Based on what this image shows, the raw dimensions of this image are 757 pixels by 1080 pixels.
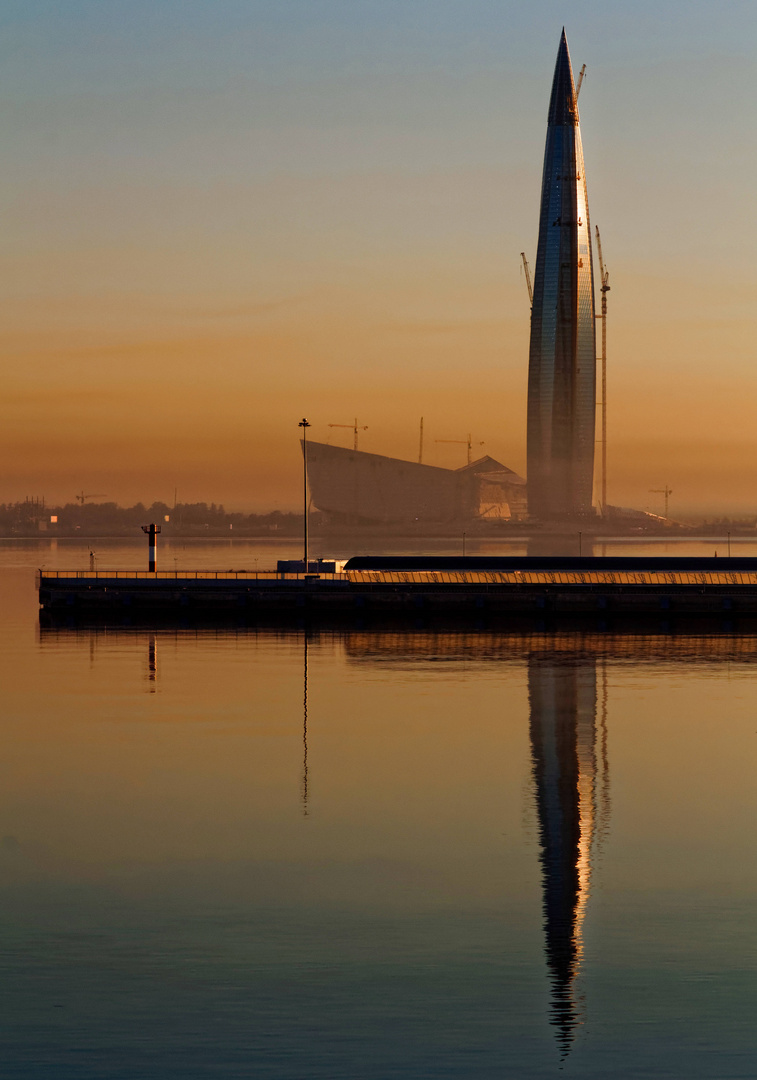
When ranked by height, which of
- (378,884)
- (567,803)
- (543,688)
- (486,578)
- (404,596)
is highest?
(486,578)

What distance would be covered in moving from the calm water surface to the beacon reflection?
10 cm

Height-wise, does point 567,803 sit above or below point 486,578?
below

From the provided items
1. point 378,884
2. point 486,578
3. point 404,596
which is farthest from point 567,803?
point 486,578

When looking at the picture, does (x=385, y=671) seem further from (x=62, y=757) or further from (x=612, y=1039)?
(x=612, y=1039)

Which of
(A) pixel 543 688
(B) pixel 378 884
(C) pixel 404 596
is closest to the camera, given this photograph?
(B) pixel 378 884

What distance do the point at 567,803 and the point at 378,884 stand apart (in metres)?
8.67

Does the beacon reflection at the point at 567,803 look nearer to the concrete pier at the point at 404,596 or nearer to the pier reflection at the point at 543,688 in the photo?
the pier reflection at the point at 543,688

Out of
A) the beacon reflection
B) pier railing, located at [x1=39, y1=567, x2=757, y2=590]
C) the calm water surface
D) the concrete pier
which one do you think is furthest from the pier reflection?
pier railing, located at [x1=39, y1=567, x2=757, y2=590]

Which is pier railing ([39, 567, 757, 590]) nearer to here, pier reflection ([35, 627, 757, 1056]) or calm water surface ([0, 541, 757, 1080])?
pier reflection ([35, 627, 757, 1056])

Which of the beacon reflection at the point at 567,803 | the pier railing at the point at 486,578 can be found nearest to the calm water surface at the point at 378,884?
the beacon reflection at the point at 567,803

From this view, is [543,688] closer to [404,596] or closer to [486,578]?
[404,596]

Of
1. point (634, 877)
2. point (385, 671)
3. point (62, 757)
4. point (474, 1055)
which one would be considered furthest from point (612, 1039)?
point (385, 671)

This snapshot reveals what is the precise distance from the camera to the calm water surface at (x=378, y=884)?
1850 centimetres

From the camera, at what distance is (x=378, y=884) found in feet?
86.1
